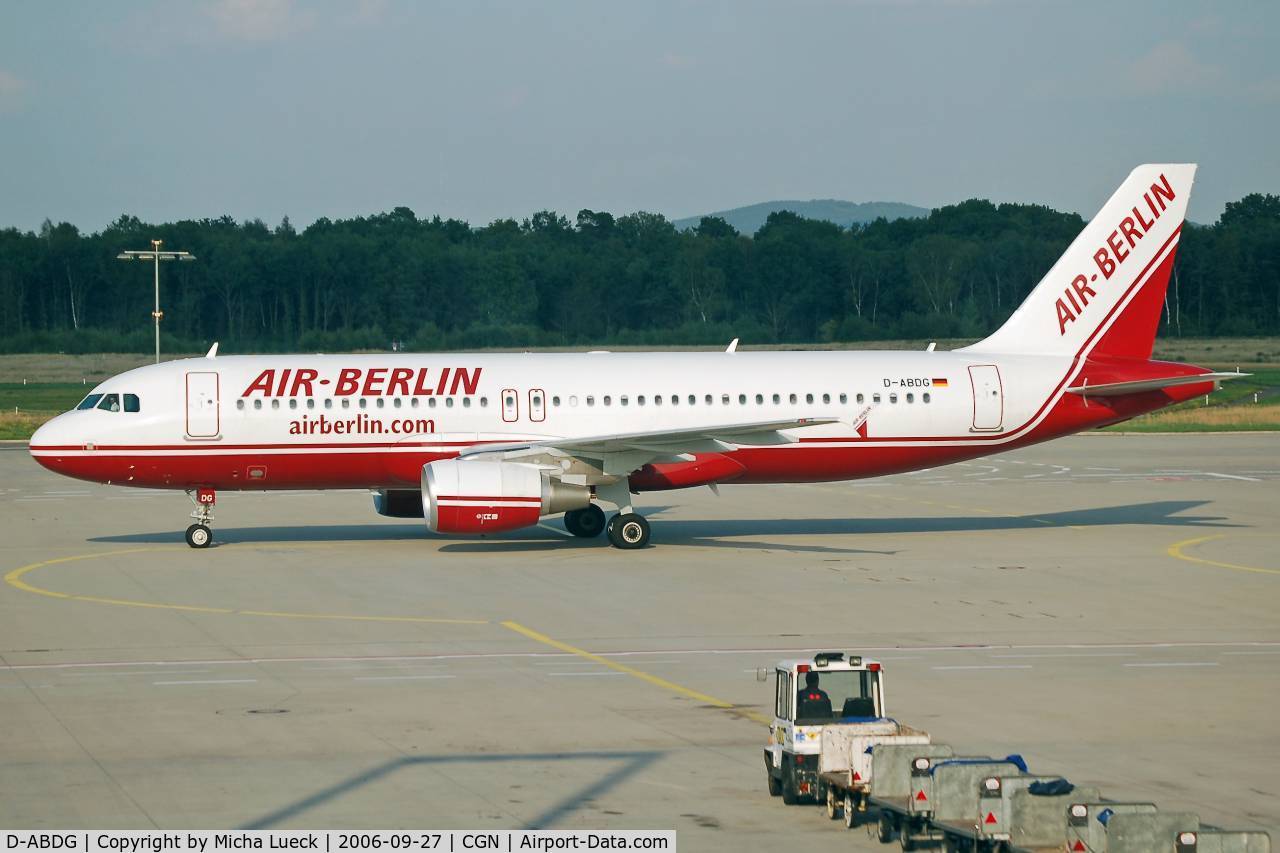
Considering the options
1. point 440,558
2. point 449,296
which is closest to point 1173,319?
point 449,296

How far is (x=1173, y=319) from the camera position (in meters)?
141

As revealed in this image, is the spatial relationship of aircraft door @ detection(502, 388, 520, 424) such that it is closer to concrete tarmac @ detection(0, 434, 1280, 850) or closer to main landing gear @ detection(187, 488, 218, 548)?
concrete tarmac @ detection(0, 434, 1280, 850)

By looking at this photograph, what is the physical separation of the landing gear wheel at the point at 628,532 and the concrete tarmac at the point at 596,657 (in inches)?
16.4

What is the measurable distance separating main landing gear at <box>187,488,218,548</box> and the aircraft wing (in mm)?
6155

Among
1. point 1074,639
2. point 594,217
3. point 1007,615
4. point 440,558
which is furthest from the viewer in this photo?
point 594,217

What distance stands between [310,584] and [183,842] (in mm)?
16960

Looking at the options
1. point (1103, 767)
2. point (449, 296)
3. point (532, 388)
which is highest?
point (449, 296)

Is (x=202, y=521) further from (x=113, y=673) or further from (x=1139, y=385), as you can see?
(x=1139, y=385)

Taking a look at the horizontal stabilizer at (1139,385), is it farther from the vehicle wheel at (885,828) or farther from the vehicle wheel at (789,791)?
the vehicle wheel at (885,828)

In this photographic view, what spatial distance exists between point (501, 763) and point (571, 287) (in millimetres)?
116499

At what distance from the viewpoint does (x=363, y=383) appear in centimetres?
3594

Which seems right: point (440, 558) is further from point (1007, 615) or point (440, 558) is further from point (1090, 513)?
point (1090, 513)

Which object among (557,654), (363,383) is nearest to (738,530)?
(363,383)

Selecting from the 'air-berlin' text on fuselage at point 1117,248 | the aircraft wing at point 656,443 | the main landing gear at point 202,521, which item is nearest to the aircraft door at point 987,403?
the 'air-berlin' text on fuselage at point 1117,248
